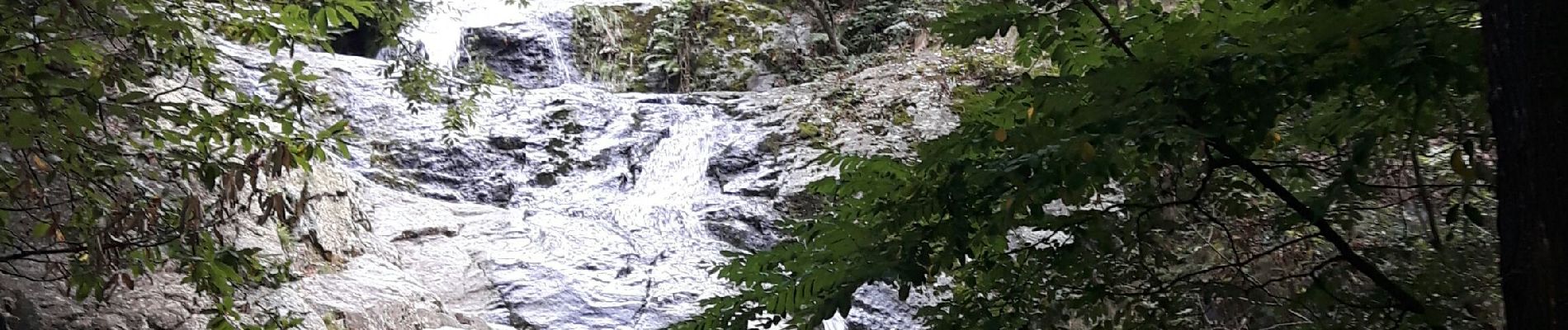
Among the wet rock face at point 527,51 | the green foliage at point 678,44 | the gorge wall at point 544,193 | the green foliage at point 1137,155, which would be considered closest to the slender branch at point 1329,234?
the green foliage at point 1137,155

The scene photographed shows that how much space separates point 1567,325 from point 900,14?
1186cm

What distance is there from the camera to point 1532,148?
1395 millimetres

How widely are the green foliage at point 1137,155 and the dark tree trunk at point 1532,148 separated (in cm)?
22

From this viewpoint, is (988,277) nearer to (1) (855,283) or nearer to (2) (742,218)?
(1) (855,283)

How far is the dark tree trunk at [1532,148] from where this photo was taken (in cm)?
138

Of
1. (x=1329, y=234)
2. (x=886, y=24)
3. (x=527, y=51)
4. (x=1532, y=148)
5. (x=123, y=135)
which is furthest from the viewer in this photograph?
(x=527, y=51)

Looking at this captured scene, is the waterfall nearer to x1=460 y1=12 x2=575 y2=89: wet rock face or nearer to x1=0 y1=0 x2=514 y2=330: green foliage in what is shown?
x1=460 y1=12 x2=575 y2=89: wet rock face

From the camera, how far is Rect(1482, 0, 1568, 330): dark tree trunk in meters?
1.38

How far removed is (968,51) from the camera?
11.5 metres

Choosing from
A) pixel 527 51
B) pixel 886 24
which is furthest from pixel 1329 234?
pixel 527 51

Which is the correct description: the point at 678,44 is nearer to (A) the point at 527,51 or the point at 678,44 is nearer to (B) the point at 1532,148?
(A) the point at 527,51

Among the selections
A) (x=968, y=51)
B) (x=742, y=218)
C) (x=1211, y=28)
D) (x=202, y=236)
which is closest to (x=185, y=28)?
(x=202, y=236)

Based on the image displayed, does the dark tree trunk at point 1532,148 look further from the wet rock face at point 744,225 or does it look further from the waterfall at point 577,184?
the wet rock face at point 744,225

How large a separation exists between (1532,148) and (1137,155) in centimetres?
107
